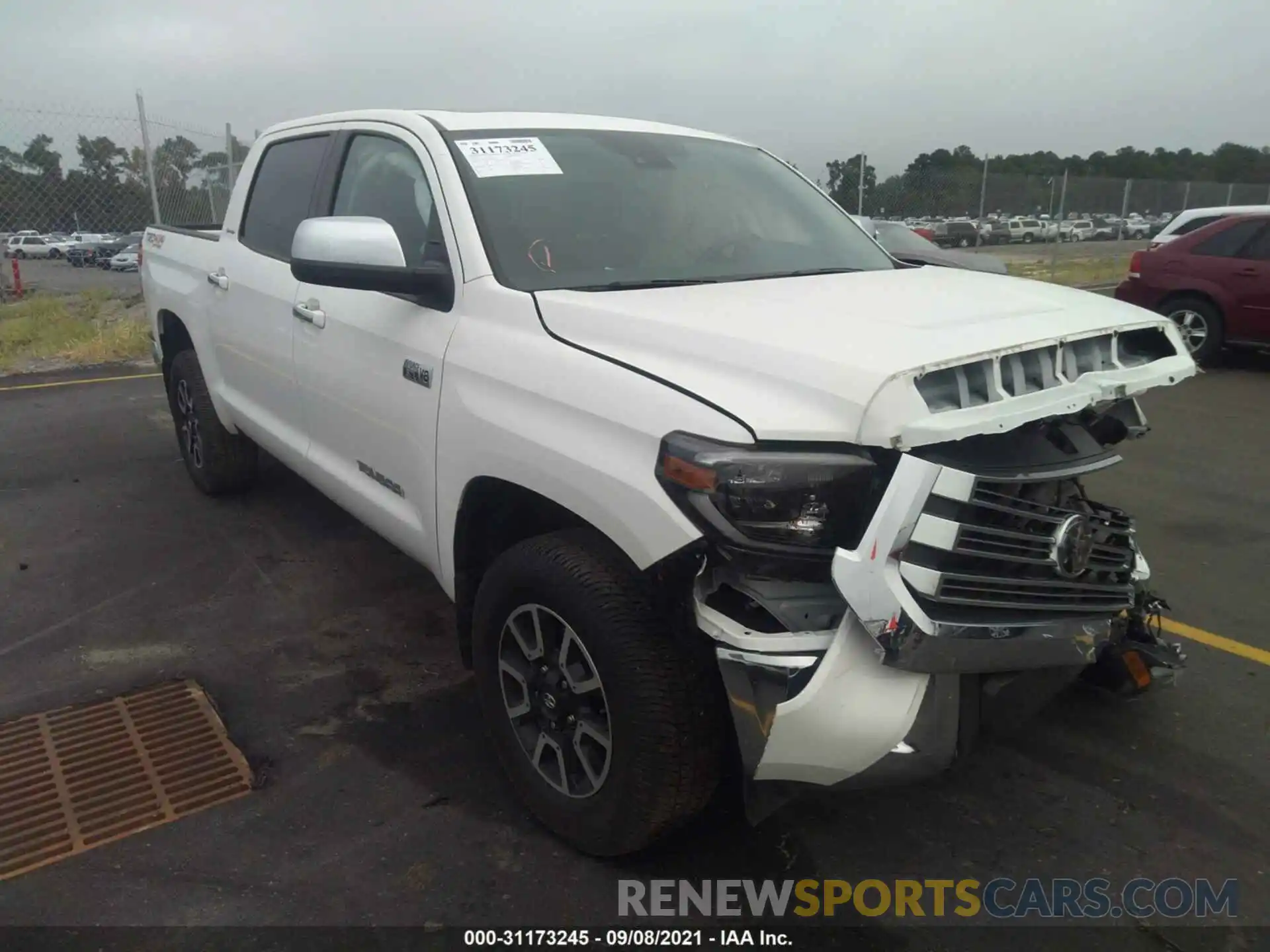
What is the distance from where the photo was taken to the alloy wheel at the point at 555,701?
8.13 ft

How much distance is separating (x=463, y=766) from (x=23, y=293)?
16977mm

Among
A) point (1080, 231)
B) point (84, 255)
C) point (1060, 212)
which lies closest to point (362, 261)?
point (84, 255)

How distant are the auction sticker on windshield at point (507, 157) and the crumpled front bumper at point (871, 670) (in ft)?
5.49

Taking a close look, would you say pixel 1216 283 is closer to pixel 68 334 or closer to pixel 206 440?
pixel 206 440

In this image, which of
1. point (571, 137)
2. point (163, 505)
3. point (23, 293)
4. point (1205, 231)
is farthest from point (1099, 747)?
point (23, 293)

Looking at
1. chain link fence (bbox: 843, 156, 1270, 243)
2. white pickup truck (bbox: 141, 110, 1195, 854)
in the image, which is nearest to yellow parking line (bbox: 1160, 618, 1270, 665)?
white pickup truck (bbox: 141, 110, 1195, 854)

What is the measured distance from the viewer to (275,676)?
360 centimetres

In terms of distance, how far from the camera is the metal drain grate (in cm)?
276

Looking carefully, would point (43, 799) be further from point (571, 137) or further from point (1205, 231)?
point (1205, 231)

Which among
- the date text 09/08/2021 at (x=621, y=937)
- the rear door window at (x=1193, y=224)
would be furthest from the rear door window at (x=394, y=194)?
the rear door window at (x=1193, y=224)

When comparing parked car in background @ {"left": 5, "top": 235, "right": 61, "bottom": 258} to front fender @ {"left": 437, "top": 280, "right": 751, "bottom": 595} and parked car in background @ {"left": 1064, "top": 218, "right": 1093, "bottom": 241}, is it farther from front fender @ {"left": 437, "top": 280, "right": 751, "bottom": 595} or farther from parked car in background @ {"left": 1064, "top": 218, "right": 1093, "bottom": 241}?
parked car in background @ {"left": 1064, "top": 218, "right": 1093, "bottom": 241}

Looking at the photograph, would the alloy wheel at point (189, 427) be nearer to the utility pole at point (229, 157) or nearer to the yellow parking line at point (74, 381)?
the yellow parking line at point (74, 381)

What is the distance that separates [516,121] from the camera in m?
3.46

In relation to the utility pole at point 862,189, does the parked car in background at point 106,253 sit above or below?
below
